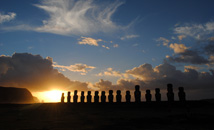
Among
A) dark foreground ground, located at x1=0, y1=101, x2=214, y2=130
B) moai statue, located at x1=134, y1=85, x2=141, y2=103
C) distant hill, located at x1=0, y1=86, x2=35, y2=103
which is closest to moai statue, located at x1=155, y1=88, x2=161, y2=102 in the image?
dark foreground ground, located at x1=0, y1=101, x2=214, y2=130

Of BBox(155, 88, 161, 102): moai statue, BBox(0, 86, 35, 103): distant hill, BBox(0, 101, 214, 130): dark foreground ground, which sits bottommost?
BBox(0, 86, 35, 103): distant hill

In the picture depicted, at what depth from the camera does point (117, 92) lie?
24.2 m

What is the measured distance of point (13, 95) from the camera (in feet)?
222

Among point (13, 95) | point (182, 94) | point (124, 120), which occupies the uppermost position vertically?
point (182, 94)

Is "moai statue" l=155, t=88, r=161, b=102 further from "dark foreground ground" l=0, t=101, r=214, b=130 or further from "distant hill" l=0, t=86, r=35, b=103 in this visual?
"distant hill" l=0, t=86, r=35, b=103

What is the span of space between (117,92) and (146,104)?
6.22 m

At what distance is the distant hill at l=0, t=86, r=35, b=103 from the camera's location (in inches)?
2445

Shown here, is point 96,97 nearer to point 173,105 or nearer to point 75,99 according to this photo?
point 75,99

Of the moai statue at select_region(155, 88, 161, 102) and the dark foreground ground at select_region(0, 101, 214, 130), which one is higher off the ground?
the moai statue at select_region(155, 88, 161, 102)

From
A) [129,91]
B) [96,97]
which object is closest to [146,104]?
[129,91]

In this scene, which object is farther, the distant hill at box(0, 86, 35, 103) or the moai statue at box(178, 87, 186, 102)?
the distant hill at box(0, 86, 35, 103)

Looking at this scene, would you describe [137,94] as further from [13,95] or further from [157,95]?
[13,95]

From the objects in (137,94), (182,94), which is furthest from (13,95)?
(182,94)

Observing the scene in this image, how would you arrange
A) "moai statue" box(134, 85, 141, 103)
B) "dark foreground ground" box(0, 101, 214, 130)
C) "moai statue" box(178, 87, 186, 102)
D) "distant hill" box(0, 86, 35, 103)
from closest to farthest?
"dark foreground ground" box(0, 101, 214, 130)
"moai statue" box(178, 87, 186, 102)
"moai statue" box(134, 85, 141, 103)
"distant hill" box(0, 86, 35, 103)
